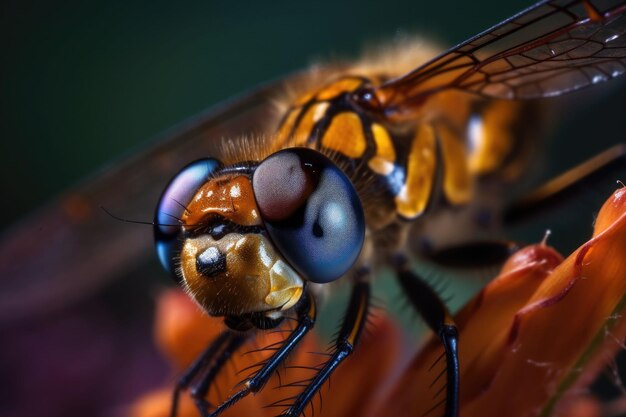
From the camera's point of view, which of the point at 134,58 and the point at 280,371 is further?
the point at 134,58

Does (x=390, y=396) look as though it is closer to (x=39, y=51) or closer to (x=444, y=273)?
(x=444, y=273)

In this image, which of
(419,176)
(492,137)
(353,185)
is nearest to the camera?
(353,185)

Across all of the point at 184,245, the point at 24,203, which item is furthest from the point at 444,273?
the point at 24,203

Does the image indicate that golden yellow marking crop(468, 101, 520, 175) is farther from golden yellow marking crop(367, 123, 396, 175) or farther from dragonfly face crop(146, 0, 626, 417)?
golden yellow marking crop(367, 123, 396, 175)

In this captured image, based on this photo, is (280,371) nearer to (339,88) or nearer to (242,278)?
(242,278)

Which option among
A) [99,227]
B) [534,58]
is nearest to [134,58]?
[99,227]

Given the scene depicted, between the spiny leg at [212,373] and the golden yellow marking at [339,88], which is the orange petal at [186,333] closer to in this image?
the spiny leg at [212,373]

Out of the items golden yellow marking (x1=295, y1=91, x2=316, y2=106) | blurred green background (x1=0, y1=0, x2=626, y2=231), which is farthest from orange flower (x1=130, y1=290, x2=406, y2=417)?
blurred green background (x1=0, y1=0, x2=626, y2=231)
